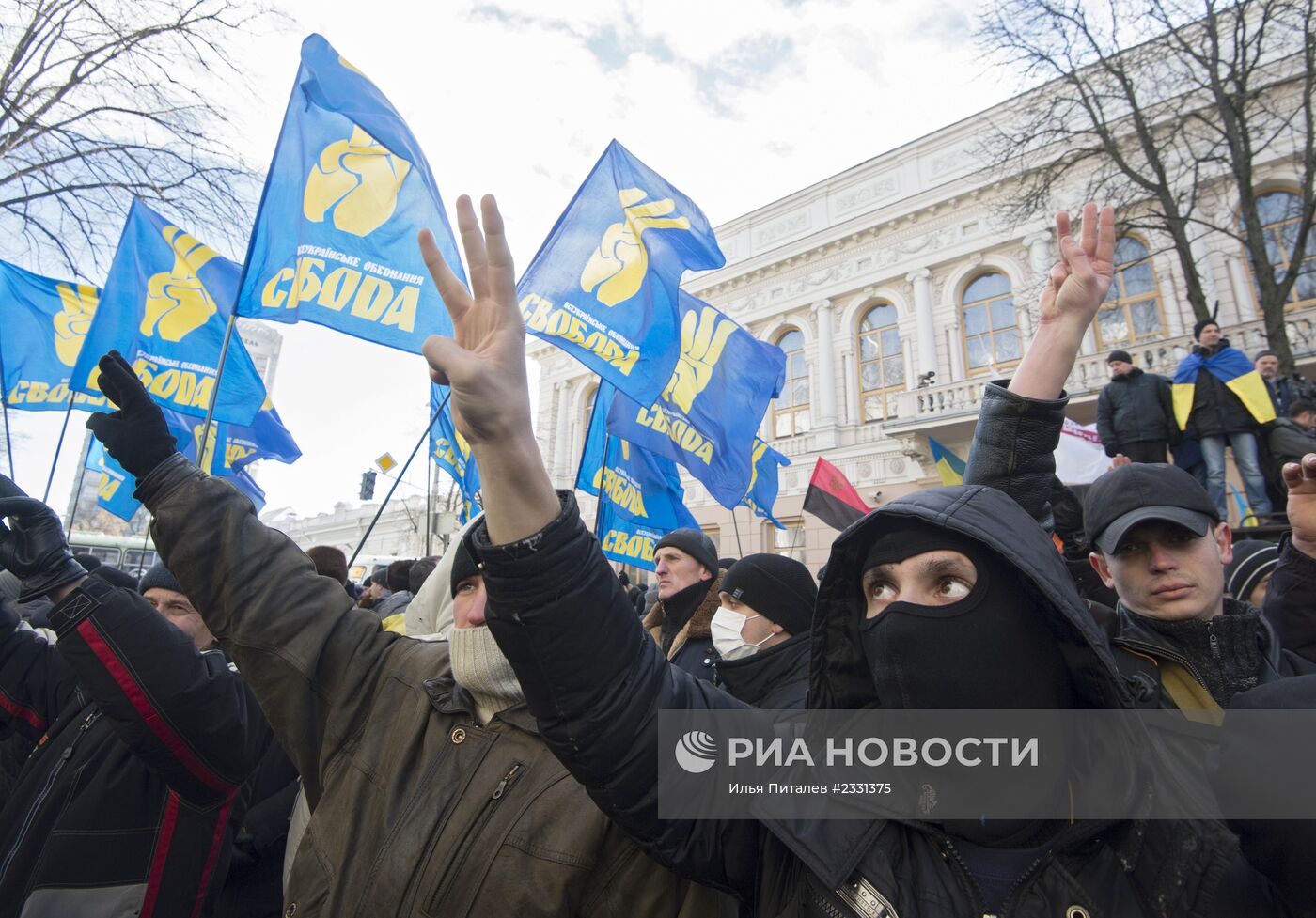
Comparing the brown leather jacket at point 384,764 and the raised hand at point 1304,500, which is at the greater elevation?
the raised hand at point 1304,500

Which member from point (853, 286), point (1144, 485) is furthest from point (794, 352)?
point (1144, 485)

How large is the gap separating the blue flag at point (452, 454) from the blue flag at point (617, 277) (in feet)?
5.85

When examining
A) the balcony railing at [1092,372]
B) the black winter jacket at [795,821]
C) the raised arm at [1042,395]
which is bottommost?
the black winter jacket at [795,821]

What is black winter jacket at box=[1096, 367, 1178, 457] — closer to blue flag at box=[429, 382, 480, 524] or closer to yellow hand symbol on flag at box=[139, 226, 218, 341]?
blue flag at box=[429, 382, 480, 524]

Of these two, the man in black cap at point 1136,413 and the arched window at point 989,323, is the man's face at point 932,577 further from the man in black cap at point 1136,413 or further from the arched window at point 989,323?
the arched window at point 989,323

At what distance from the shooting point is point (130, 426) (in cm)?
169

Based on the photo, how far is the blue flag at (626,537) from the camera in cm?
683

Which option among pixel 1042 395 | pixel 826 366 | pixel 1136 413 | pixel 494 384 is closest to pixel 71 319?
pixel 494 384

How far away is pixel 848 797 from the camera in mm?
1238

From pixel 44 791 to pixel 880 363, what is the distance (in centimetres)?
1821

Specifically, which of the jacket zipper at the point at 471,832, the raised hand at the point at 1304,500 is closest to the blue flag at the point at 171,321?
the jacket zipper at the point at 471,832

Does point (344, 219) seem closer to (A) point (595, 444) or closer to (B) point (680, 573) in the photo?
(B) point (680, 573)

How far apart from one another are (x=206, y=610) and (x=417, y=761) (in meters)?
0.60


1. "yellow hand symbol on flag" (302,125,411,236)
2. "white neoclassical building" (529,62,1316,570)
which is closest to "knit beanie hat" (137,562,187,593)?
"yellow hand symbol on flag" (302,125,411,236)
